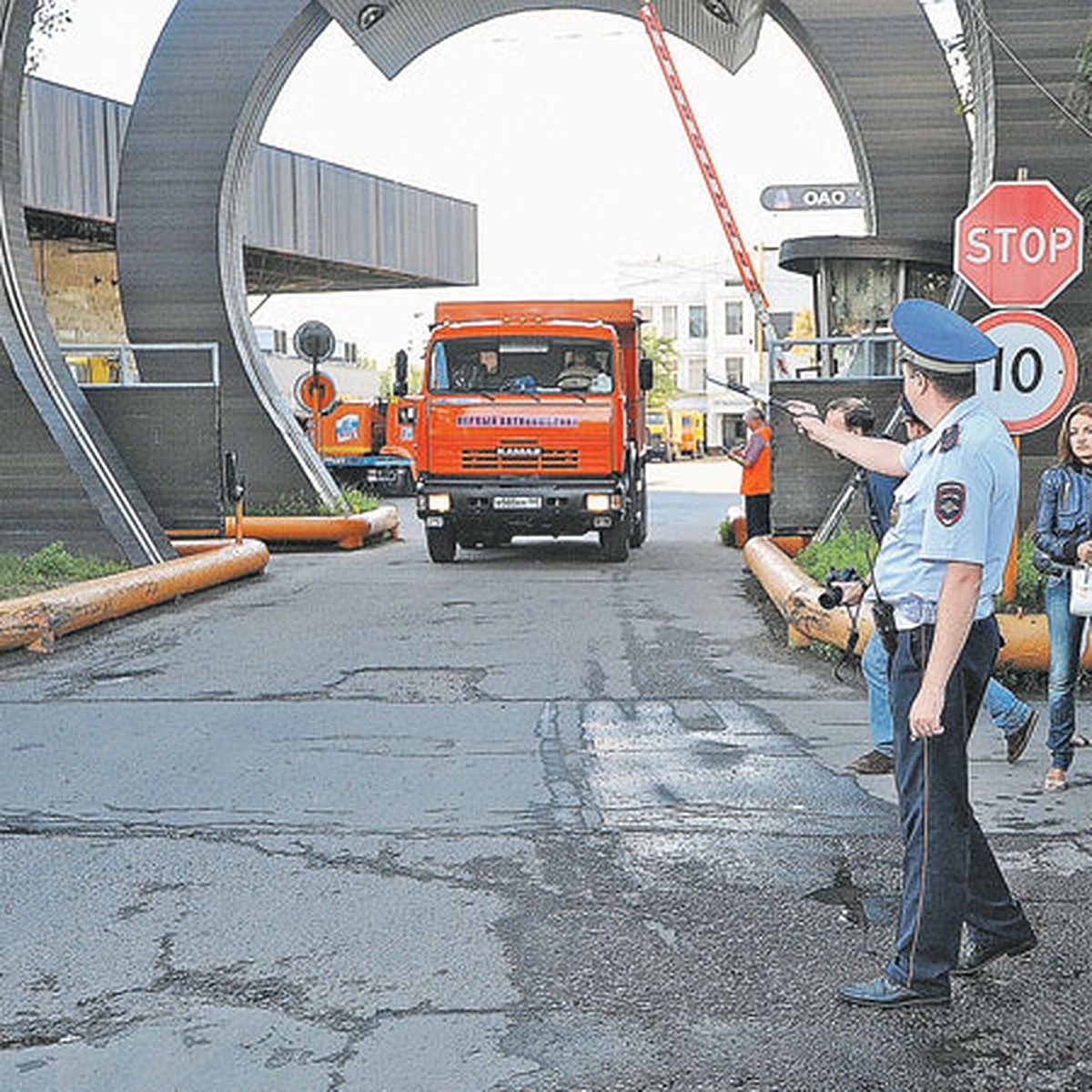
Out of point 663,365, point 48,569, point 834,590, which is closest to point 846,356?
point 48,569

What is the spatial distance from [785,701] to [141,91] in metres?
15.4

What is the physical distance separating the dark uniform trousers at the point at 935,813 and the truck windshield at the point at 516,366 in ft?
45.4

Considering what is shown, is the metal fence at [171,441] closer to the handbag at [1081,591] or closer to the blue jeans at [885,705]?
the blue jeans at [885,705]

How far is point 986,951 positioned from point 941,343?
1761 millimetres

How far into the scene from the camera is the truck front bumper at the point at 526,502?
1783 cm

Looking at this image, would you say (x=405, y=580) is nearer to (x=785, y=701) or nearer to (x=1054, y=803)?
(x=785, y=701)

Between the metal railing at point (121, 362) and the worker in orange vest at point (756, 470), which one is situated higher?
the metal railing at point (121, 362)


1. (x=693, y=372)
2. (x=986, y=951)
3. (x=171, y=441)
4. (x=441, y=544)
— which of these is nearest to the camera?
(x=986, y=951)

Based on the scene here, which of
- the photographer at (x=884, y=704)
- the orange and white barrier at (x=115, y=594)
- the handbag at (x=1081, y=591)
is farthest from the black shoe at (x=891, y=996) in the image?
the orange and white barrier at (x=115, y=594)

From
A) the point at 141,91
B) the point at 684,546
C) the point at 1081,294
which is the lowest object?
the point at 684,546

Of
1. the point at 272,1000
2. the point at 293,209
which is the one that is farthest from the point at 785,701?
the point at 293,209

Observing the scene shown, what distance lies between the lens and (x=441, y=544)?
1867 centimetres

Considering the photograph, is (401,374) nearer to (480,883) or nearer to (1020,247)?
(1020,247)

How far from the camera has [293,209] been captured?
117 ft
